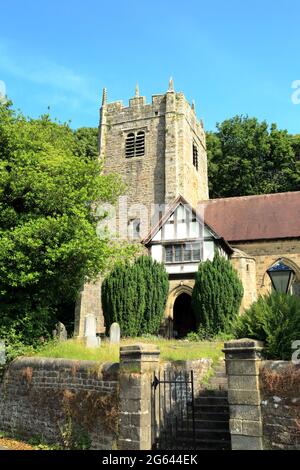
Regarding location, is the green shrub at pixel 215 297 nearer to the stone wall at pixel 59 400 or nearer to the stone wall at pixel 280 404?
the stone wall at pixel 59 400

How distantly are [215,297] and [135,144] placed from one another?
1445 cm

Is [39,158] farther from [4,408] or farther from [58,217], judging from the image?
[4,408]

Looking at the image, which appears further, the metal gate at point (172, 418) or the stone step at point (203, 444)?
the metal gate at point (172, 418)

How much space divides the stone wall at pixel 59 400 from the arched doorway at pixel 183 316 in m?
12.6

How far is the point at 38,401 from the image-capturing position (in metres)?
10.6

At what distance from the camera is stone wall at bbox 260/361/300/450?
272 inches

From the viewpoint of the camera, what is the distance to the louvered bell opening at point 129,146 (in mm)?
30125

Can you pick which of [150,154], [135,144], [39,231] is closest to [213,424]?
[39,231]

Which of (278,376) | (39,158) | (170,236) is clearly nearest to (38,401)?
(278,376)

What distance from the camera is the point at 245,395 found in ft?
24.2

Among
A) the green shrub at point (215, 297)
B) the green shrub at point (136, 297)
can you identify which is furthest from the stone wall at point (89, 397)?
the green shrub at point (136, 297)

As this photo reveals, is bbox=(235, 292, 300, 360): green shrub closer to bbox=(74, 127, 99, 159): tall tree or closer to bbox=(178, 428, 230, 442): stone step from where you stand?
bbox=(178, 428, 230, 442): stone step

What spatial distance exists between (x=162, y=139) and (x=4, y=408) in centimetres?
2102

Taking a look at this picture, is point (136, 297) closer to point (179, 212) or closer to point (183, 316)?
point (183, 316)
